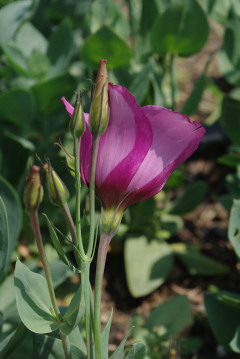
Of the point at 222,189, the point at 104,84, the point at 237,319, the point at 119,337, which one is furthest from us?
the point at 222,189

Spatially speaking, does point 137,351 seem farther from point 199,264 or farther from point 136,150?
point 199,264

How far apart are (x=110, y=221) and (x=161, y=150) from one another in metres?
0.12

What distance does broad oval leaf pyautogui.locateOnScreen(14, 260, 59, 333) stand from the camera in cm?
85

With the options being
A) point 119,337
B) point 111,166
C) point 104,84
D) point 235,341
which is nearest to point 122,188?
point 111,166

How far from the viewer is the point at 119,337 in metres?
1.59

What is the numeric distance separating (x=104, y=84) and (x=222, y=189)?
1390mm

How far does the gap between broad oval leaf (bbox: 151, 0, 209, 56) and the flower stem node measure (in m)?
0.87

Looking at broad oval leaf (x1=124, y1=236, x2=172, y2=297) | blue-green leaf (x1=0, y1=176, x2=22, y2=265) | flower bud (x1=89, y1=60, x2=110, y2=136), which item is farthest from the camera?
broad oval leaf (x1=124, y1=236, x2=172, y2=297)

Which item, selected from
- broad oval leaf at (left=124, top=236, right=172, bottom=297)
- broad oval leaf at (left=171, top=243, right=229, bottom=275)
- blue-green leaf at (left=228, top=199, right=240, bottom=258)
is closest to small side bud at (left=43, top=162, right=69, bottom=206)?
blue-green leaf at (left=228, top=199, right=240, bottom=258)

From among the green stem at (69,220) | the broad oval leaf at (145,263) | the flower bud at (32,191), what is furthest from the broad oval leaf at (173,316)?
the flower bud at (32,191)

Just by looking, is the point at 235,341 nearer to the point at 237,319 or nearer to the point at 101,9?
the point at 237,319

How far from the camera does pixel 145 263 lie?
1705 millimetres

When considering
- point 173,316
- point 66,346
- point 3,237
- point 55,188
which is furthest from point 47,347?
point 173,316

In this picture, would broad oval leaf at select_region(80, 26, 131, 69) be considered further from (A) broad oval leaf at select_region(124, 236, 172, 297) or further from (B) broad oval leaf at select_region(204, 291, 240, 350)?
(B) broad oval leaf at select_region(204, 291, 240, 350)
